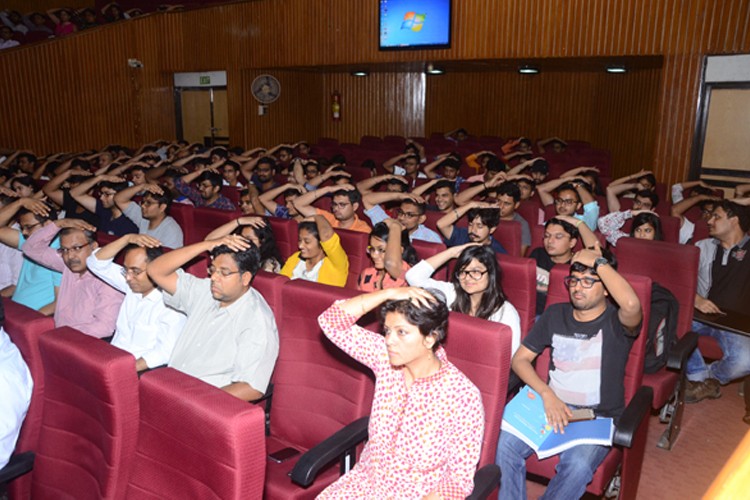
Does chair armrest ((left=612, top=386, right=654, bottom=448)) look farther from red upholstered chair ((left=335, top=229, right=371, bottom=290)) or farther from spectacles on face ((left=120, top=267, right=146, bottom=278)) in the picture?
spectacles on face ((left=120, top=267, right=146, bottom=278))

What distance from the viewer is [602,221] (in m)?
4.69

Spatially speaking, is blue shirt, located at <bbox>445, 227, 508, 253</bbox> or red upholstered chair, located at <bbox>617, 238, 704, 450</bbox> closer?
red upholstered chair, located at <bbox>617, 238, 704, 450</bbox>

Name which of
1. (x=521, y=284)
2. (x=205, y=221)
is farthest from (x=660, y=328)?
(x=205, y=221)

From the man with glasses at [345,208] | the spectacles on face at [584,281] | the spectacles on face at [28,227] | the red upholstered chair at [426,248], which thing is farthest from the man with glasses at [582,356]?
the spectacles on face at [28,227]

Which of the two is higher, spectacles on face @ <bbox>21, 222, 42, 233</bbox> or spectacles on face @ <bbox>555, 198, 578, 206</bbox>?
spectacles on face @ <bbox>555, 198, 578, 206</bbox>

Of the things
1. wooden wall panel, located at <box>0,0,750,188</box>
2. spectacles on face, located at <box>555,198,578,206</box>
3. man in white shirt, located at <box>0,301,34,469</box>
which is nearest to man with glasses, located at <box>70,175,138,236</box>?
man in white shirt, located at <box>0,301,34,469</box>

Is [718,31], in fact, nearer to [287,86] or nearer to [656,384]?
[656,384]

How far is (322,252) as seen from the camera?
3.75 metres

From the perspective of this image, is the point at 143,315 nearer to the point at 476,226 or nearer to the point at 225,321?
the point at 225,321

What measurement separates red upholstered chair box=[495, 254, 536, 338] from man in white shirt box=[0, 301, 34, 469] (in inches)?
81.8

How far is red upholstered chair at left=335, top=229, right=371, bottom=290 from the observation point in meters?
3.85

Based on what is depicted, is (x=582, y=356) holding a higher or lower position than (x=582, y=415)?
higher

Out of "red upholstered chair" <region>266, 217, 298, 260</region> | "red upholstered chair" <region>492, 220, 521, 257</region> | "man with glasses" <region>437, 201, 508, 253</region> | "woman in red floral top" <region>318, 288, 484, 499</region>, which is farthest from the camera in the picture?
"red upholstered chair" <region>266, 217, 298, 260</region>

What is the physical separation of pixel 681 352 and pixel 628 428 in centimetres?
89
